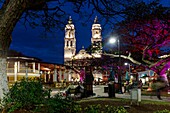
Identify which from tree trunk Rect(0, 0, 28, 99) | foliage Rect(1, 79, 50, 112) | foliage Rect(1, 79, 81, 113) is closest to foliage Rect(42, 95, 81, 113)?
foliage Rect(1, 79, 81, 113)

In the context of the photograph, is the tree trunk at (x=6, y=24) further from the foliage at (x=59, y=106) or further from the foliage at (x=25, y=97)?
the foliage at (x=59, y=106)

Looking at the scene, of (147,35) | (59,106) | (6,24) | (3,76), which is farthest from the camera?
(147,35)

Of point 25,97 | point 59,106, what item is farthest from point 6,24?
point 59,106

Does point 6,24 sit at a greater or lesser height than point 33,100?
greater

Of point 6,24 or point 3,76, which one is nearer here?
point 6,24

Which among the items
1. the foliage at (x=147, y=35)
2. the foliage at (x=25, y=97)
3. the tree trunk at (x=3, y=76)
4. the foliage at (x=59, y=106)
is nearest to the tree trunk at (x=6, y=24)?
the tree trunk at (x=3, y=76)

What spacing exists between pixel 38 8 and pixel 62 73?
50566 millimetres

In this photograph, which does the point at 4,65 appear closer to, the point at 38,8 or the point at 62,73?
the point at 38,8

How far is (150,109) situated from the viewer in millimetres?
11406

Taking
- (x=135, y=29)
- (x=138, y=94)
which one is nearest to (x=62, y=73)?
(x=135, y=29)

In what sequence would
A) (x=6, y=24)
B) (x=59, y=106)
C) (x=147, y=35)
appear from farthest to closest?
1. (x=147, y=35)
2. (x=6, y=24)
3. (x=59, y=106)

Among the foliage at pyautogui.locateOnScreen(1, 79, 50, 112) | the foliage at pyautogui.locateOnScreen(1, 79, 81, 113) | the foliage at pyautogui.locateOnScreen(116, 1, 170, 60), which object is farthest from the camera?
the foliage at pyautogui.locateOnScreen(116, 1, 170, 60)

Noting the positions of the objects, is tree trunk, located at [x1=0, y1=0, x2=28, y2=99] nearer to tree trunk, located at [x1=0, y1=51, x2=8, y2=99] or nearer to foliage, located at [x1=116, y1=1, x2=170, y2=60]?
tree trunk, located at [x1=0, y1=51, x2=8, y2=99]

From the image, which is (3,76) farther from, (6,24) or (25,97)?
(6,24)
